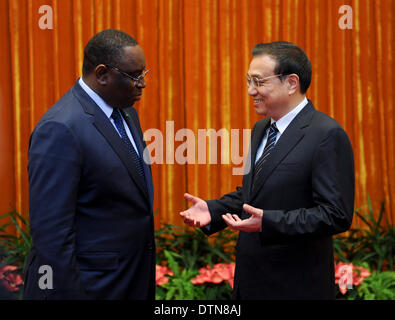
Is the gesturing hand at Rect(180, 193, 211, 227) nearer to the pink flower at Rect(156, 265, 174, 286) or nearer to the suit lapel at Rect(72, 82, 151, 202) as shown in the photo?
the suit lapel at Rect(72, 82, 151, 202)

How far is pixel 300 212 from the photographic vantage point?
175 cm

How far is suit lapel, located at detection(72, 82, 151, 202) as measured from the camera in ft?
5.34

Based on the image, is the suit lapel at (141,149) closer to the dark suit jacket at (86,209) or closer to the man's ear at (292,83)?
the dark suit jacket at (86,209)

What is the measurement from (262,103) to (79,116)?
759 mm

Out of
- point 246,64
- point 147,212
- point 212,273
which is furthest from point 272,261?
point 246,64

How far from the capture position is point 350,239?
11.7 ft

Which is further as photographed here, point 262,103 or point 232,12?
point 232,12

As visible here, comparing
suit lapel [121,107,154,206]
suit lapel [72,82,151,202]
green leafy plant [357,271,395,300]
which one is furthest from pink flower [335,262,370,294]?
suit lapel [72,82,151,202]

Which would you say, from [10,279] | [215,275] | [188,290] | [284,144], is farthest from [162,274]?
[284,144]

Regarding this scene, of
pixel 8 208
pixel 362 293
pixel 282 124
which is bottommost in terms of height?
pixel 362 293

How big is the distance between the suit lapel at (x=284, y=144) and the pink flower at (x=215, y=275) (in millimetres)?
1292

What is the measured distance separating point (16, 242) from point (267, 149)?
7.15 ft
